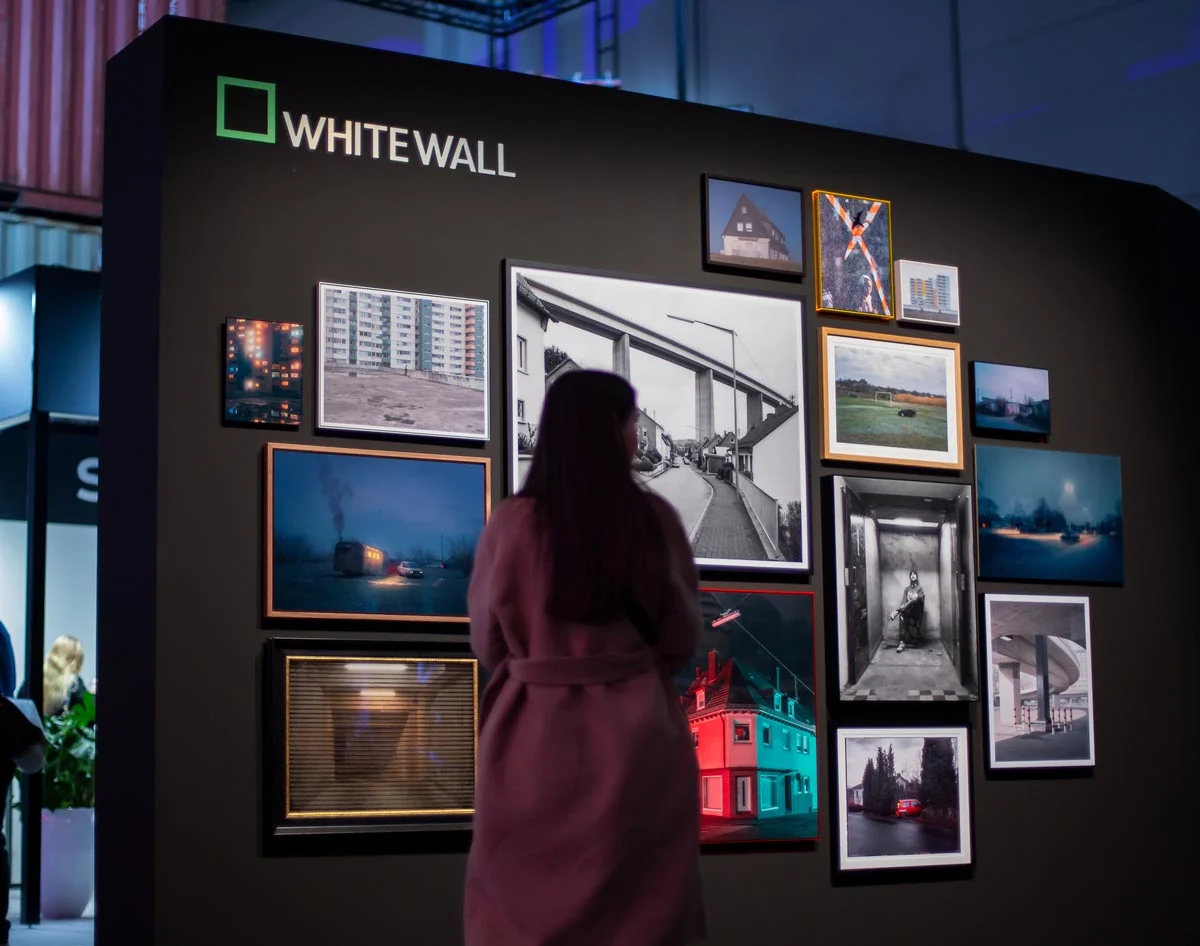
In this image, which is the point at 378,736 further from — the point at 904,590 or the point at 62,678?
the point at 62,678

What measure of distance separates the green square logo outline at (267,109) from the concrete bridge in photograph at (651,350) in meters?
0.85

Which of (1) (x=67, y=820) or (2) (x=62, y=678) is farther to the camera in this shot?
(2) (x=62, y=678)

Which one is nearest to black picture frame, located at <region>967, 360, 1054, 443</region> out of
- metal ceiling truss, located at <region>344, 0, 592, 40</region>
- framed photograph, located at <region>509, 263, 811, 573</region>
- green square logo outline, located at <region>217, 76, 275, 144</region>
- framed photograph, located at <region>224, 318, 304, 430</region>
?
framed photograph, located at <region>509, 263, 811, 573</region>

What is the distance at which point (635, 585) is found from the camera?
322cm

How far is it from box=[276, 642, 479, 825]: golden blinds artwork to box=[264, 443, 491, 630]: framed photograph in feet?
0.46

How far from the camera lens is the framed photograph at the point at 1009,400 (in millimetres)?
5684

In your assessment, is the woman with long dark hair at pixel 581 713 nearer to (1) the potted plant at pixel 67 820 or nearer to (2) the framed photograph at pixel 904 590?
(2) the framed photograph at pixel 904 590

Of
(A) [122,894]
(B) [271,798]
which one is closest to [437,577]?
(B) [271,798]

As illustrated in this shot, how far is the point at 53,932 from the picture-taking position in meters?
7.44

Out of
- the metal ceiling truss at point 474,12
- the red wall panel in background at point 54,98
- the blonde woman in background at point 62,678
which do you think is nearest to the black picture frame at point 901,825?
the blonde woman in background at point 62,678

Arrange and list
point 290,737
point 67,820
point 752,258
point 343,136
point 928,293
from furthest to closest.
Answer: point 67,820 → point 928,293 → point 752,258 → point 343,136 → point 290,737

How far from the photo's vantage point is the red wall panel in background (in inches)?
429

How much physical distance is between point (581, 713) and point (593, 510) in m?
0.39

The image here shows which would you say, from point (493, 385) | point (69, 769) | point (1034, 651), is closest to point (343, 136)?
point (493, 385)
